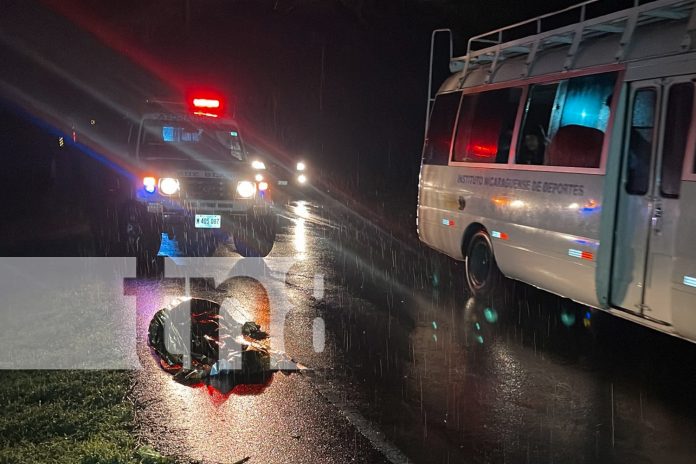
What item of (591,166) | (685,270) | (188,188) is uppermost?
(591,166)

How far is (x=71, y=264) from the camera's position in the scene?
417 inches

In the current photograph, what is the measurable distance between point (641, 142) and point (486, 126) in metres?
2.82

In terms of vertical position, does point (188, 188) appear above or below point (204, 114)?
below

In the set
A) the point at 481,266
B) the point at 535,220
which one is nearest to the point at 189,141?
the point at 481,266

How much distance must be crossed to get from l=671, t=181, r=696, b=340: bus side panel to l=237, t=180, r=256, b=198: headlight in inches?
281

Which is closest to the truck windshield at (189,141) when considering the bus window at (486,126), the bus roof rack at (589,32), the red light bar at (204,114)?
the red light bar at (204,114)

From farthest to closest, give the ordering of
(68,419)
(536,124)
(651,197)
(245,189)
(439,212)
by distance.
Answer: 1. (245,189)
2. (439,212)
3. (536,124)
4. (651,197)
5. (68,419)

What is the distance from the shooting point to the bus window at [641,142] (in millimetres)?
6379

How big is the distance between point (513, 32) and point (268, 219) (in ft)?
42.8

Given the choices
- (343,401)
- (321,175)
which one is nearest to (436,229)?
(343,401)

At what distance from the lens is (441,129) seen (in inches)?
411

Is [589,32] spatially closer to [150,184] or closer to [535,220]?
[535,220]

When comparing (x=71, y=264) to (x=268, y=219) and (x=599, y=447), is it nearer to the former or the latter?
(x=268, y=219)

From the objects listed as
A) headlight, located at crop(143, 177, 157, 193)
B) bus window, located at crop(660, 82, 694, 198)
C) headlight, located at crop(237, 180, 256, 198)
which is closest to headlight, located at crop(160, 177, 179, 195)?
headlight, located at crop(143, 177, 157, 193)
